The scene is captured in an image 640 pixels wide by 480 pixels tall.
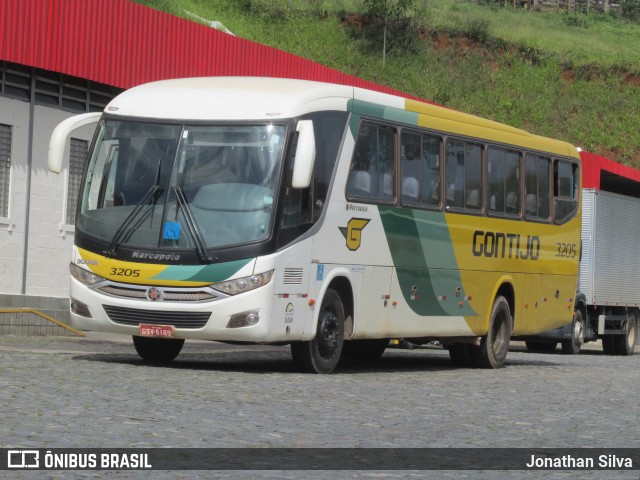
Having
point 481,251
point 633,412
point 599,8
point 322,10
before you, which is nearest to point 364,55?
point 322,10

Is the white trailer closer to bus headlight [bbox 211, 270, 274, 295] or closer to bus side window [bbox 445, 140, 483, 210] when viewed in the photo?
bus side window [bbox 445, 140, 483, 210]

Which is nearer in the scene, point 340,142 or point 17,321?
point 340,142

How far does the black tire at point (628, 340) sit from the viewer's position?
33875 millimetres

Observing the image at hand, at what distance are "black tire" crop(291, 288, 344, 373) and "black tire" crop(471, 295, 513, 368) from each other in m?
4.41

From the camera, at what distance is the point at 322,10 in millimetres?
88500

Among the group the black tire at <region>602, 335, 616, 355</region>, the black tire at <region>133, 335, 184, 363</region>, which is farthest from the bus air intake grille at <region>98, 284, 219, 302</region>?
the black tire at <region>602, 335, 616, 355</region>

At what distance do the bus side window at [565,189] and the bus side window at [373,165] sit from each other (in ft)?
18.0

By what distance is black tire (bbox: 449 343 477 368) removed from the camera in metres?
21.2

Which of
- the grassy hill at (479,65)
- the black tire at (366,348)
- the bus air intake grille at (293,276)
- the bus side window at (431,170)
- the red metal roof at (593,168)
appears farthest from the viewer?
the grassy hill at (479,65)

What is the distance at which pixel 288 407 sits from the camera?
40.7ft

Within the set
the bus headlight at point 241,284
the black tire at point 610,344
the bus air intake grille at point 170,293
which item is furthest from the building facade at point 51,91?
the black tire at point 610,344

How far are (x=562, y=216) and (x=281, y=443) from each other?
13796 millimetres

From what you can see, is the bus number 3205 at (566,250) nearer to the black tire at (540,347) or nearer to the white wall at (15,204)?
the white wall at (15,204)

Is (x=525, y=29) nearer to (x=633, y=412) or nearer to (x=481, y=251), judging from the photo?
(x=481, y=251)
